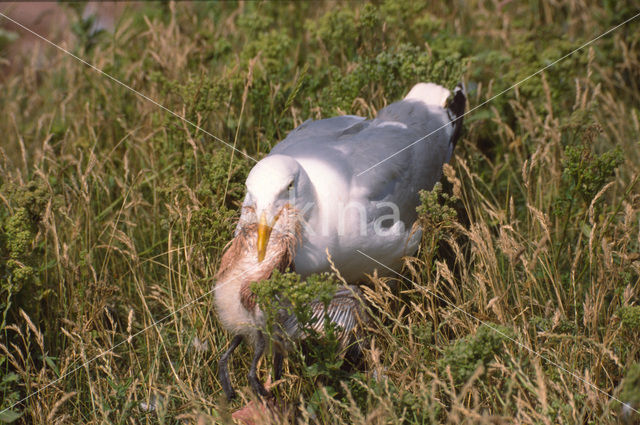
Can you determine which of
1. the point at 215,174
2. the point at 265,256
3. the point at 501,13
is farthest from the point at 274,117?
the point at 501,13

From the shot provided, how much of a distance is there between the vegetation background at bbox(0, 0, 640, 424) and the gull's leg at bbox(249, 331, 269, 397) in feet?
0.39

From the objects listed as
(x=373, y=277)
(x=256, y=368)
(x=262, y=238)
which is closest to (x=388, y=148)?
(x=373, y=277)

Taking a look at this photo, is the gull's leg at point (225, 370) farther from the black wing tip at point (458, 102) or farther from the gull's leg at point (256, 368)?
the black wing tip at point (458, 102)

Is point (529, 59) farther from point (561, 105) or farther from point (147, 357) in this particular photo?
point (147, 357)

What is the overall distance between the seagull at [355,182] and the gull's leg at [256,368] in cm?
31

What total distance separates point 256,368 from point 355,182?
865 mm

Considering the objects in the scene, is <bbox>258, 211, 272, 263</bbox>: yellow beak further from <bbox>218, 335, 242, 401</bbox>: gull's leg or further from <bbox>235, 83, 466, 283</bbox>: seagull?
<bbox>218, 335, 242, 401</bbox>: gull's leg

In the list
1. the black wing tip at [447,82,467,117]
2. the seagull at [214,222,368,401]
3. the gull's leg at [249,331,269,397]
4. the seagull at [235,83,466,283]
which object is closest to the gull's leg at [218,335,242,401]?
the seagull at [214,222,368,401]

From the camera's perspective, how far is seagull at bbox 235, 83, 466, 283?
245 centimetres

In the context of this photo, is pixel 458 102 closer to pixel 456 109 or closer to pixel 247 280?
pixel 456 109

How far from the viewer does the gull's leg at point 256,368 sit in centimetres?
246

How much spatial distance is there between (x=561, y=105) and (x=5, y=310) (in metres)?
3.23

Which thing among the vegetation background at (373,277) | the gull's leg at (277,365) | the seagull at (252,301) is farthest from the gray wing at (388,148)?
the gull's leg at (277,365)

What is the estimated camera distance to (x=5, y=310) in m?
2.68
